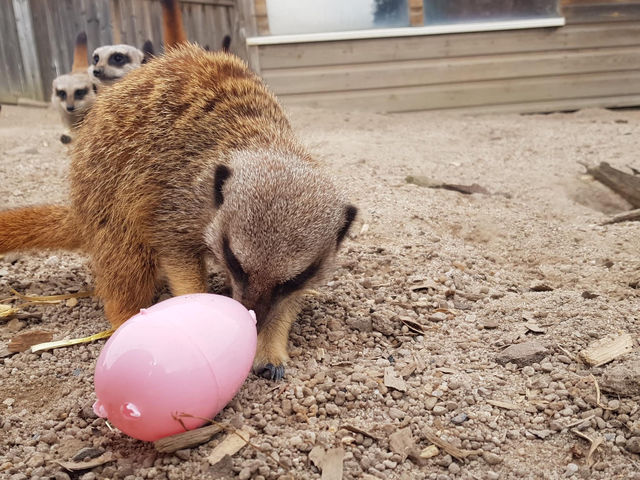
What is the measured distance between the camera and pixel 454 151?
6.48m

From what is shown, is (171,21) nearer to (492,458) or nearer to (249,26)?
(249,26)

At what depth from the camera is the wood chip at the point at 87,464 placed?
1.89m

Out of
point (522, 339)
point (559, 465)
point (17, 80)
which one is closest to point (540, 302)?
point (522, 339)

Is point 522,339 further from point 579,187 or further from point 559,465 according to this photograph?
point 579,187

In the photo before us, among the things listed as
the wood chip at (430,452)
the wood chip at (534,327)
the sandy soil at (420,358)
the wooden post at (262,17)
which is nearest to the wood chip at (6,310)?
the sandy soil at (420,358)

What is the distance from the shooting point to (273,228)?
2.29 metres

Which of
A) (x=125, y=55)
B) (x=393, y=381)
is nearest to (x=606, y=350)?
(x=393, y=381)

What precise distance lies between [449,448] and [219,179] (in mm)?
1401

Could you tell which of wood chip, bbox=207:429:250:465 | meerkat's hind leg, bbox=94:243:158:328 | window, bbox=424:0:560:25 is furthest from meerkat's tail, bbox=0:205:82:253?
window, bbox=424:0:560:25

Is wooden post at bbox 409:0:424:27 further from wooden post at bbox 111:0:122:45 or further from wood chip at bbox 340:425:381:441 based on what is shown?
wood chip at bbox 340:425:381:441

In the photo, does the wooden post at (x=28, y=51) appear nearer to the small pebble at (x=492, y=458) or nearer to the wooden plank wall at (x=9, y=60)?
the wooden plank wall at (x=9, y=60)

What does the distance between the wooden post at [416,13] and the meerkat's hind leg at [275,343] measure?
6.71 m

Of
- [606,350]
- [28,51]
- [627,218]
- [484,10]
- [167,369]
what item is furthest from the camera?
[28,51]

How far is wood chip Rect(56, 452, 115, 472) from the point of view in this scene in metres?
1.89
